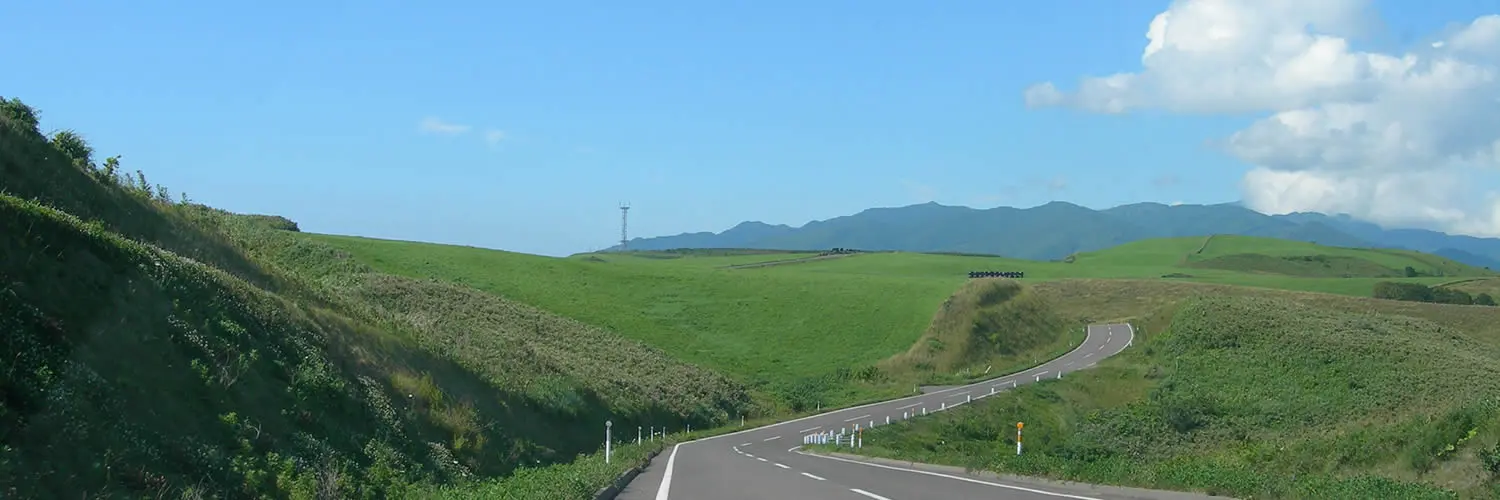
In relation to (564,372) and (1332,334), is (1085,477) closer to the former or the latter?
(564,372)

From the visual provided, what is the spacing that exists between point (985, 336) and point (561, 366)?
45.4 meters

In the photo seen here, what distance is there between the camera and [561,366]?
43.6 meters

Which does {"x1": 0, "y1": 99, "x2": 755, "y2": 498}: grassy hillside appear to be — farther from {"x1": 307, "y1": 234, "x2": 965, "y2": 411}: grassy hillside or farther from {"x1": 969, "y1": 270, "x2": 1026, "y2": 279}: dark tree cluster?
{"x1": 969, "y1": 270, "x2": 1026, "y2": 279}: dark tree cluster

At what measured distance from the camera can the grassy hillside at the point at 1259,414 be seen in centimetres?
1667

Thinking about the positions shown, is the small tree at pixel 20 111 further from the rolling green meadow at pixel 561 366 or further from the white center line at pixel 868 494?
the white center line at pixel 868 494

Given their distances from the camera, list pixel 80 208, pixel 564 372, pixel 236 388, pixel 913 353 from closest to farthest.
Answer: pixel 236 388 < pixel 80 208 < pixel 564 372 < pixel 913 353

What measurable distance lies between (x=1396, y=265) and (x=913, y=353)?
141357 millimetres

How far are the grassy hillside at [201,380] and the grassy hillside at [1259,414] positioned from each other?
33.2 feet

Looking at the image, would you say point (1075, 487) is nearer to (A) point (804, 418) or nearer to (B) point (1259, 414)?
(B) point (1259, 414)

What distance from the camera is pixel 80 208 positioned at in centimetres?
2281

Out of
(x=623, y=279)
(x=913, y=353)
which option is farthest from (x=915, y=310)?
(x=623, y=279)

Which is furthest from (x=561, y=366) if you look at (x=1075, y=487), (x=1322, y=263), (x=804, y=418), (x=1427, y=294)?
(x=1322, y=263)

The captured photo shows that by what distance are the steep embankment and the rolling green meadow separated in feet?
1.13

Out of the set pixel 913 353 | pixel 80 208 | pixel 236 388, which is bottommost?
pixel 913 353
